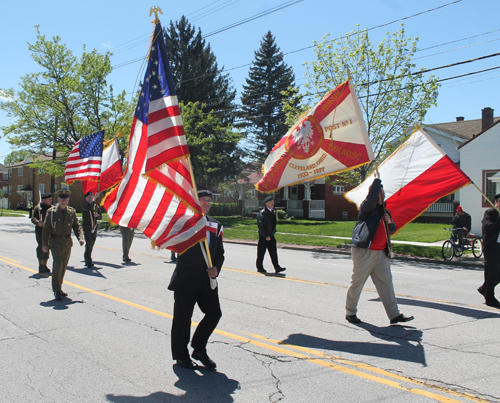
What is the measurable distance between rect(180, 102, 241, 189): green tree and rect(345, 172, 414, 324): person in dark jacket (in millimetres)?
28058

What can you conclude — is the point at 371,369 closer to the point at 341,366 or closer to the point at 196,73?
the point at 341,366

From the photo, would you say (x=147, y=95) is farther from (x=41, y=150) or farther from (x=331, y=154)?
(x=41, y=150)

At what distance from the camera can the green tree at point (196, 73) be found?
38.9 meters

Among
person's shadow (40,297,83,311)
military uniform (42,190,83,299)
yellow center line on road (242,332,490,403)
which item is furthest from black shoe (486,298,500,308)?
military uniform (42,190,83,299)

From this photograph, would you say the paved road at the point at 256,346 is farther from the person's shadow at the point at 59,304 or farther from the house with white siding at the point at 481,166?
the house with white siding at the point at 481,166

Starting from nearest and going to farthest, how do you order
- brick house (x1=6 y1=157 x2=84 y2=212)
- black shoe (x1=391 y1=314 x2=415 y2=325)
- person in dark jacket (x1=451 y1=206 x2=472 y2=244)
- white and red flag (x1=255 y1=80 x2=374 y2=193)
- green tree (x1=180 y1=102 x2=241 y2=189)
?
1. black shoe (x1=391 y1=314 x2=415 y2=325)
2. white and red flag (x1=255 y1=80 x2=374 y2=193)
3. person in dark jacket (x1=451 y1=206 x2=472 y2=244)
4. green tree (x1=180 y1=102 x2=241 y2=189)
5. brick house (x1=6 y1=157 x2=84 y2=212)

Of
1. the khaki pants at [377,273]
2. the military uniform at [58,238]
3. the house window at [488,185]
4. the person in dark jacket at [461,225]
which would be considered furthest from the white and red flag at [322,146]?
the house window at [488,185]

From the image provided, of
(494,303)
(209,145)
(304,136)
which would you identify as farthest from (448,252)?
(209,145)

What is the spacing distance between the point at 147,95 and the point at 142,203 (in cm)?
129

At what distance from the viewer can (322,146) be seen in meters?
7.06

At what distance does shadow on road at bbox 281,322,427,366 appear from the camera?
4.84 metres

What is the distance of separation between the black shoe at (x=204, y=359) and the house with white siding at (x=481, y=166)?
69.4ft

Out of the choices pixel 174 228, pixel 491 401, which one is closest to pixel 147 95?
pixel 174 228

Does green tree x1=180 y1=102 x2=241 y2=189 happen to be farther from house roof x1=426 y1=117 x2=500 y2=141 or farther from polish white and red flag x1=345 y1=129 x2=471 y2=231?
polish white and red flag x1=345 y1=129 x2=471 y2=231
